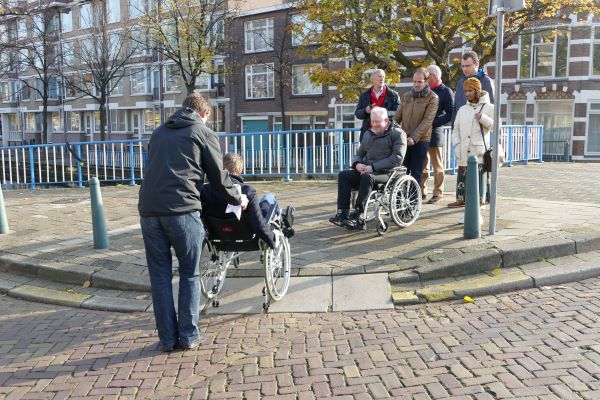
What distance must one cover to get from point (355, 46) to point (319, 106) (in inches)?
667

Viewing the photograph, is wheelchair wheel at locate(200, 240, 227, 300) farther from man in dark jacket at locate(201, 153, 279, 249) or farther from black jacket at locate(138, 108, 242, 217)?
black jacket at locate(138, 108, 242, 217)

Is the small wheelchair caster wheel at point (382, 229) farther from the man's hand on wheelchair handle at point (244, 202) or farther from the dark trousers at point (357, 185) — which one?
the man's hand on wheelchair handle at point (244, 202)

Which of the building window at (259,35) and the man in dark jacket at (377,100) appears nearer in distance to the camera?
the man in dark jacket at (377,100)

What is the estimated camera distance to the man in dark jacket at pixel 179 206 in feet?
13.4

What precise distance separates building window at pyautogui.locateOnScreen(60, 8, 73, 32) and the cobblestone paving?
43885mm

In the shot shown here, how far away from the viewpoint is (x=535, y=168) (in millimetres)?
14938

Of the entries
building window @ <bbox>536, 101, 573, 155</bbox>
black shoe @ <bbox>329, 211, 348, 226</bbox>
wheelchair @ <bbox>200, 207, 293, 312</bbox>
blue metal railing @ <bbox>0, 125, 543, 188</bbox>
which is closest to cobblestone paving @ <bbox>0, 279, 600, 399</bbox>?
wheelchair @ <bbox>200, 207, 293, 312</bbox>

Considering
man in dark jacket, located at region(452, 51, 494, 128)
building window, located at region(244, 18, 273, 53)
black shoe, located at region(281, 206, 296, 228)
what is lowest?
black shoe, located at region(281, 206, 296, 228)

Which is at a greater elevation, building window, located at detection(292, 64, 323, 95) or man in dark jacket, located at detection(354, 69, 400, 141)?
building window, located at detection(292, 64, 323, 95)

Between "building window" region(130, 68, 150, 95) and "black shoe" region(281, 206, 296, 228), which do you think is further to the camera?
"building window" region(130, 68, 150, 95)

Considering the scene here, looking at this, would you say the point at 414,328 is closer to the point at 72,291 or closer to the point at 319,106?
the point at 72,291

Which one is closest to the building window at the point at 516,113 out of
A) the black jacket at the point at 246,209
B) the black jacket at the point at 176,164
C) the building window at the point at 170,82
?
the building window at the point at 170,82

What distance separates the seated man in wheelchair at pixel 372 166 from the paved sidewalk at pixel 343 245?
1.01 ft

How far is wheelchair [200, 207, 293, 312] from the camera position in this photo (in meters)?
4.78
